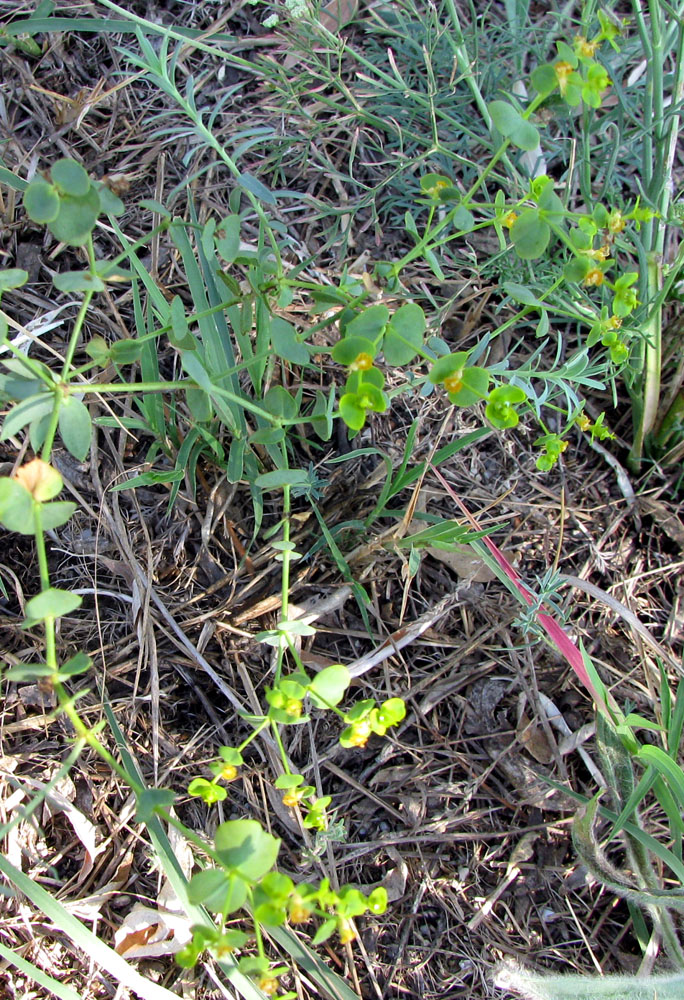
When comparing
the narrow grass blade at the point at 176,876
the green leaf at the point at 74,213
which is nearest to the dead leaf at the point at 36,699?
the narrow grass blade at the point at 176,876

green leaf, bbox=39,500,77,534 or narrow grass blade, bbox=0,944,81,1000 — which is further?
narrow grass blade, bbox=0,944,81,1000

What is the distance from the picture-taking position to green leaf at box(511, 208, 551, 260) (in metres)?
1.21

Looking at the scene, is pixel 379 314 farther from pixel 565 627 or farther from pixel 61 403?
pixel 565 627

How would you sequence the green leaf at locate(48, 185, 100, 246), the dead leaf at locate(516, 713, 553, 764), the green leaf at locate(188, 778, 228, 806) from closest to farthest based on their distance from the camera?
the green leaf at locate(48, 185, 100, 246) → the green leaf at locate(188, 778, 228, 806) → the dead leaf at locate(516, 713, 553, 764)

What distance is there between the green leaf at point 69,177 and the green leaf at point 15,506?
0.45 meters

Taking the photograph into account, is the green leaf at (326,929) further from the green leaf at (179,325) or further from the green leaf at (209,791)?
the green leaf at (179,325)

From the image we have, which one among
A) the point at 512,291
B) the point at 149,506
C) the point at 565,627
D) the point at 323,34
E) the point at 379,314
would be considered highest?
the point at 323,34

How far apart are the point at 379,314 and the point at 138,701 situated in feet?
3.56

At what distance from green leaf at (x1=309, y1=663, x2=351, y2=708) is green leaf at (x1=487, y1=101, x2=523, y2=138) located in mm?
900

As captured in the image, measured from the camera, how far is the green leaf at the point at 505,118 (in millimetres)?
1147

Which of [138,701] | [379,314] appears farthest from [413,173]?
[138,701]

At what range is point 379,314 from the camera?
1.22m

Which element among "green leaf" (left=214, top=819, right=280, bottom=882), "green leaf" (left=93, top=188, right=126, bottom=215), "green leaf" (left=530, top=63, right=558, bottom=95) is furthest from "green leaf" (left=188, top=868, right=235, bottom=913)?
"green leaf" (left=530, top=63, right=558, bottom=95)

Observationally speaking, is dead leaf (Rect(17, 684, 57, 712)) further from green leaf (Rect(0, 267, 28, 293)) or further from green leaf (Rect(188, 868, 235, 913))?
green leaf (Rect(0, 267, 28, 293))
